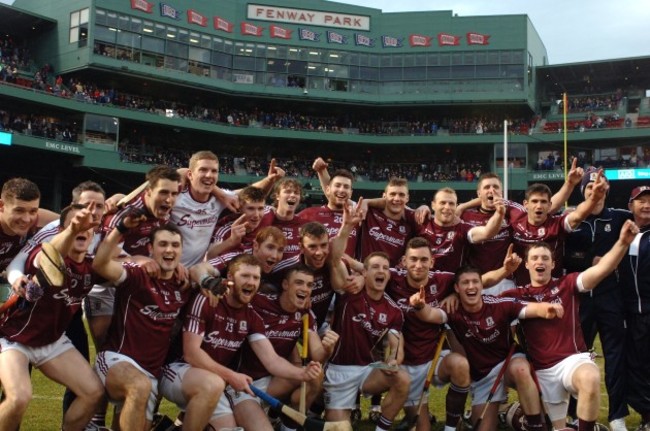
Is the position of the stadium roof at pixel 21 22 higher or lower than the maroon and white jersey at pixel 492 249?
higher

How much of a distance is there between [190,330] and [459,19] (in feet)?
147

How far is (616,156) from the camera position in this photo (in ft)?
139

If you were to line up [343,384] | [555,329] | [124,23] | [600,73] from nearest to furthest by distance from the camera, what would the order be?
[555,329] < [343,384] < [124,23] < [600,73]

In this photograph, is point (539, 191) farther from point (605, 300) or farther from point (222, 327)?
point (222, 327)

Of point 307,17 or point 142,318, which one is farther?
point 307,17

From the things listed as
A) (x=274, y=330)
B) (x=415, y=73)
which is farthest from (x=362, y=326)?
(x=415, y=73)

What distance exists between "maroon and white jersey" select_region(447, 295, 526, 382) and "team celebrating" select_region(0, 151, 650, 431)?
0.07ft

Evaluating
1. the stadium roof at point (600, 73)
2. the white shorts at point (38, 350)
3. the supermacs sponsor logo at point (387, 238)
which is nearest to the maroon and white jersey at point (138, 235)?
the white shorts at point (38, 350)

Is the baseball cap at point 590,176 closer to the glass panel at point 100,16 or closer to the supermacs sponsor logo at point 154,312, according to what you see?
the supermacs sponsor logo at point 154,312

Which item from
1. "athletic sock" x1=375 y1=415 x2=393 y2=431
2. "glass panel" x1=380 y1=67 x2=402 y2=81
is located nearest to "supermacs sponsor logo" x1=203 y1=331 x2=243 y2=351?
"athletic sock" x1=375 y1=415 x2=393 y2=431

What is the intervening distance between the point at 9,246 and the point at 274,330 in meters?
2.52

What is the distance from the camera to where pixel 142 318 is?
5539 mm

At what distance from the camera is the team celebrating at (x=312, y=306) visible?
5406 millimetres

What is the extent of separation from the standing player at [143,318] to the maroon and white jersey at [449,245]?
319 centimetres
